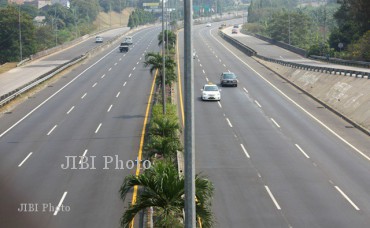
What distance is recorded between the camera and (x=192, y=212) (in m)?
9.77

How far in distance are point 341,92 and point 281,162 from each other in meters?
23.3

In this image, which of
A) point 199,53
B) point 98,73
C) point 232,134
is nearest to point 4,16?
point 199,53

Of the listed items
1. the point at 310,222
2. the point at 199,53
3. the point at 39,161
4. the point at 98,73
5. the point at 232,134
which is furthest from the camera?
the point at 199,53

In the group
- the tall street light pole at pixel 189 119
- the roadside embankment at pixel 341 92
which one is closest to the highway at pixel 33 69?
the roadside embankment at pixel 341 92

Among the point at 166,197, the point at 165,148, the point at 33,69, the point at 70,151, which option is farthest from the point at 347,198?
the point at 33,69

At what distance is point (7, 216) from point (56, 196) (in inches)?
118

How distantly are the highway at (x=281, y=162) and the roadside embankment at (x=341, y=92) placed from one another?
1.08 meters

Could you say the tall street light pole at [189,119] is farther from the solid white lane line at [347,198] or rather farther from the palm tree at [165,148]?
the palm tree at [165,148]

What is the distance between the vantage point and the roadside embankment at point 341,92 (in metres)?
43.9

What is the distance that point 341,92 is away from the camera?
52.0 m

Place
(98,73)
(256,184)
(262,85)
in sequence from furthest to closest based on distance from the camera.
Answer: (98,73)
(262,85)
(256,184)

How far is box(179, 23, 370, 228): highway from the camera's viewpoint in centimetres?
2270

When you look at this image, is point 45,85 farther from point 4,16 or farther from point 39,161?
point 4,16

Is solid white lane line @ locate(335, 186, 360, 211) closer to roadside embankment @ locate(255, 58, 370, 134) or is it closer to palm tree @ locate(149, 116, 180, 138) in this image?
palm tree @ locate(149, 116, 180, 138)
